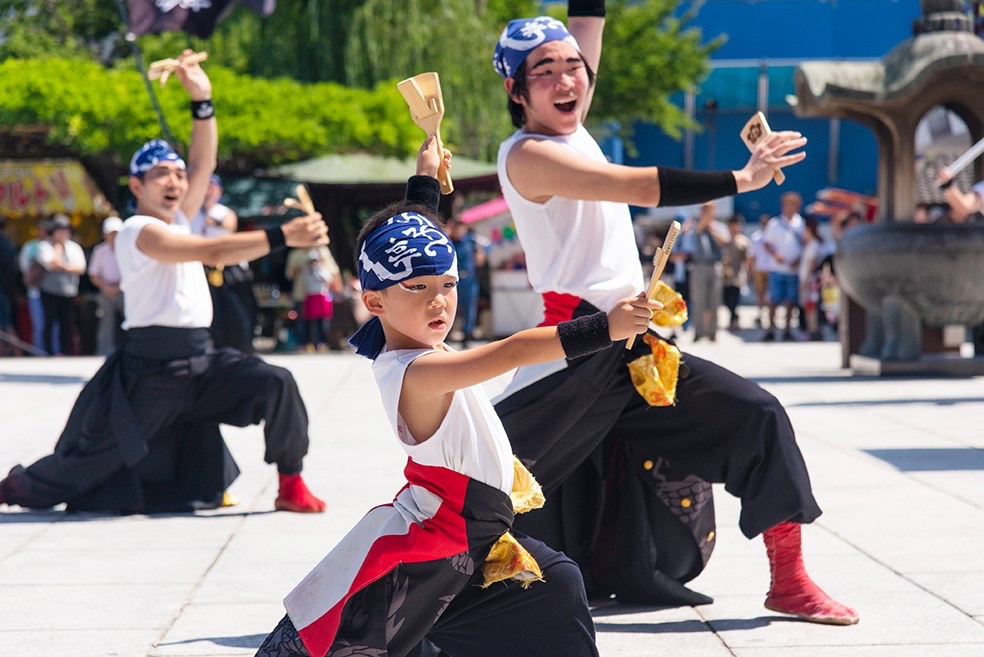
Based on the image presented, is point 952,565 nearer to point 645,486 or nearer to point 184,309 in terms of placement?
point 645,486

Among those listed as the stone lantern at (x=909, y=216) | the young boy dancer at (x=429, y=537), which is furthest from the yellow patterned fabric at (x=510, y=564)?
the stone lantern at (x=909, y=216)

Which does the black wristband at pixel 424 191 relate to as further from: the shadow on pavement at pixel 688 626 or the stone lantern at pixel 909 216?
the stone lantern at pixel 909 216

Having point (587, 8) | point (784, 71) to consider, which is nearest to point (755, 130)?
point (587, 8)

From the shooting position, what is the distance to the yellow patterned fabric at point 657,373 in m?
4.43

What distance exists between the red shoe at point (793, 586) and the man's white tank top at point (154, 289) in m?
3.22

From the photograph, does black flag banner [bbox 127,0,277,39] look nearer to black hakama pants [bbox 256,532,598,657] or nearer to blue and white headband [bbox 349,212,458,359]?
blue and white headband [bbox 349,212,458,359]

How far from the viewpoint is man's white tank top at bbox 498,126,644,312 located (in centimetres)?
445

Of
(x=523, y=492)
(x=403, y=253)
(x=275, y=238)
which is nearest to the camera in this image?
(x=403, y=253)

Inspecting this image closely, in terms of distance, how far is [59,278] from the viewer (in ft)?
57.8

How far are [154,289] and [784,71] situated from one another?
36.9 m

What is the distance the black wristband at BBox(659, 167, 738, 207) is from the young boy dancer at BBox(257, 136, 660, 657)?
35.1 inches

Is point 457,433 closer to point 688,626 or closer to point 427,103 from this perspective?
point 427,103

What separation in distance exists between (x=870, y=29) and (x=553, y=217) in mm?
39857

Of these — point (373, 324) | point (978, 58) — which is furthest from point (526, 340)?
point (978, 58)
